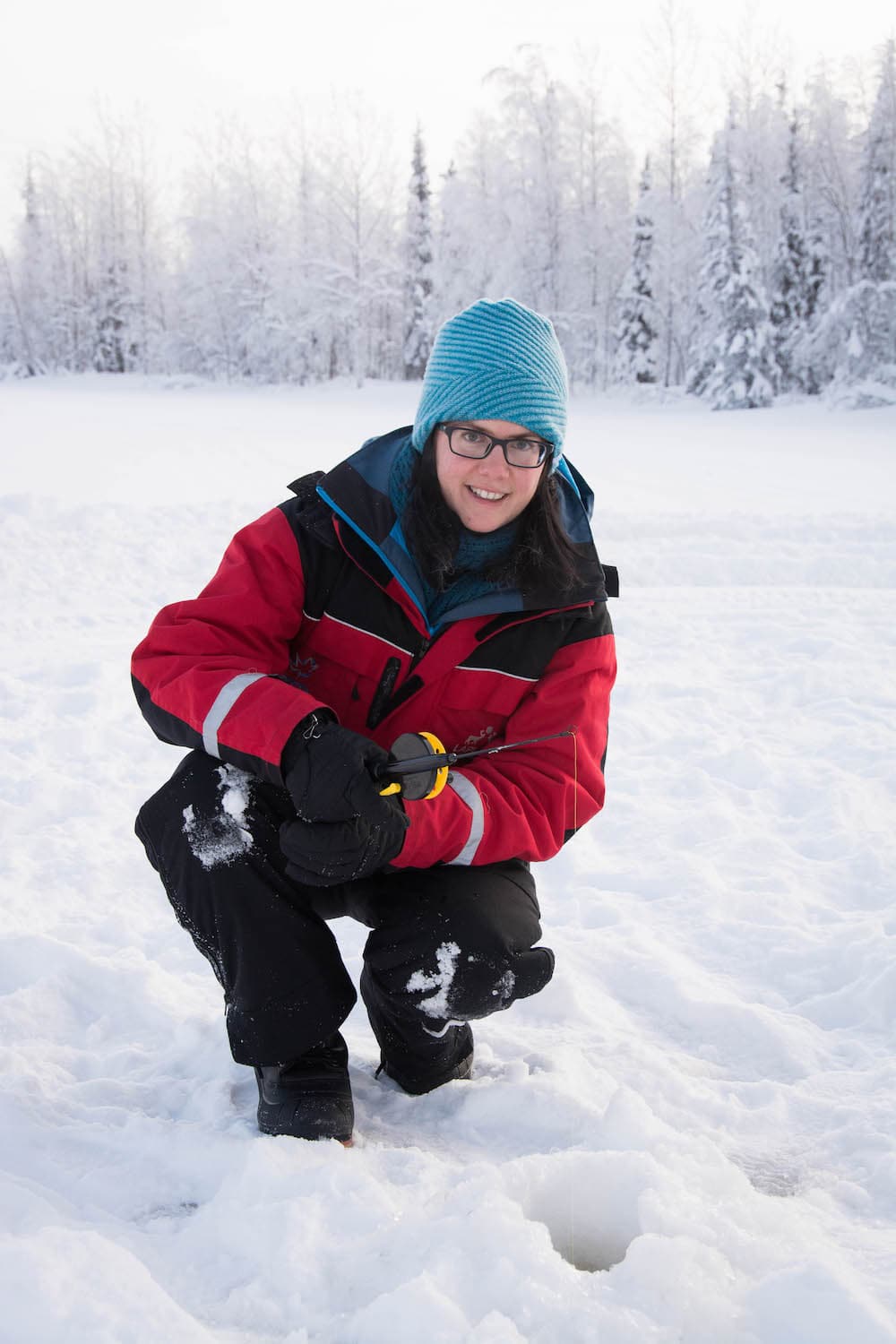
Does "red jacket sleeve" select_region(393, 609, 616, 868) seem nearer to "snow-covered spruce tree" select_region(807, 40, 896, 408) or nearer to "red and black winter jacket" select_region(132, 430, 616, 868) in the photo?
"red and black winter jacket" select_region(132, 430, 616, 868)

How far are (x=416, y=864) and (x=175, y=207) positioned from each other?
121ft

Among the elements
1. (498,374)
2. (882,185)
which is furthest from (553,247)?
(498,374)

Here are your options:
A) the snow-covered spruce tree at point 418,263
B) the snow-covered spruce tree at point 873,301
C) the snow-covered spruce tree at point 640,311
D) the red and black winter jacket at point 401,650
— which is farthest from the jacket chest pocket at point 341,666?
the snow-covered spruce tree at point 418,263

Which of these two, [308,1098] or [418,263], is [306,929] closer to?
[308,1098]

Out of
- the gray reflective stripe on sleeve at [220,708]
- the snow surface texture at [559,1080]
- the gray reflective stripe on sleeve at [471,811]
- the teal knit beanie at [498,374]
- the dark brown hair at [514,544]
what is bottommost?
the snow surface texture at [559,1080]

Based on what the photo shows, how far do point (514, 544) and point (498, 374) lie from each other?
0.33 metres

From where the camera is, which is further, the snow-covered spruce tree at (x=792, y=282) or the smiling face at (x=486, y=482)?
the snow-covered spruce tree at (x=792, y=282)

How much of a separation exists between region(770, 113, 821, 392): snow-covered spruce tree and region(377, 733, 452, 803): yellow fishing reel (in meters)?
24.2

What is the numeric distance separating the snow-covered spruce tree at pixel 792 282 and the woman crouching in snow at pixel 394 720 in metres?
23.7

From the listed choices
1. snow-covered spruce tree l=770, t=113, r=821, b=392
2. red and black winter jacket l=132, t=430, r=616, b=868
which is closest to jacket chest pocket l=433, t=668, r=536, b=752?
red and black winter jacket l=132, t=430, r=616, b=868

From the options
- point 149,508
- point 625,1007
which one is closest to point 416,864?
point 625,1007

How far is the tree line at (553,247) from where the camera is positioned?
2184cm

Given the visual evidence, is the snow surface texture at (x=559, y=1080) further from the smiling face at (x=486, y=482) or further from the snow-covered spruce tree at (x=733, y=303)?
the snow-covered spruce tree at (x=733, y=303)

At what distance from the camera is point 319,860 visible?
1612 millimetres
